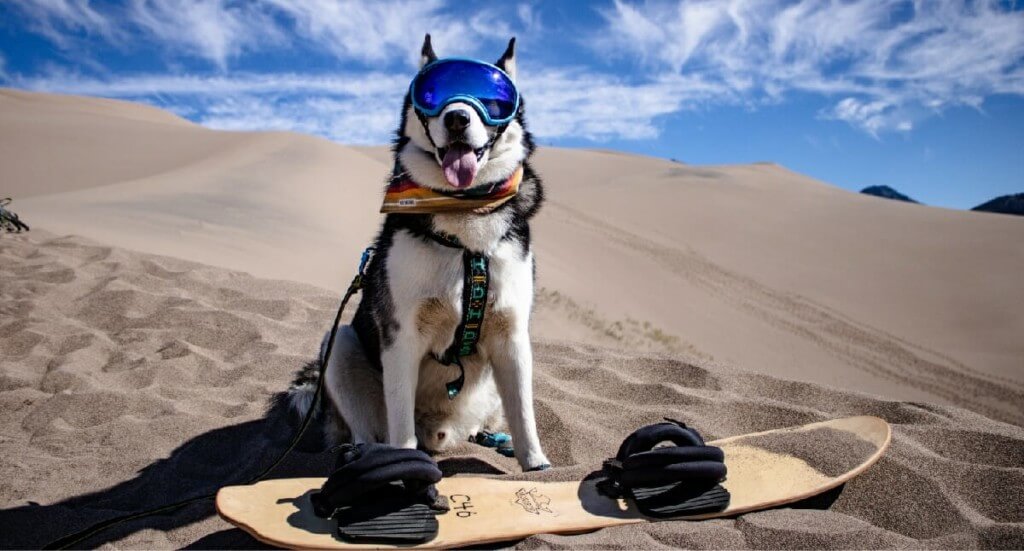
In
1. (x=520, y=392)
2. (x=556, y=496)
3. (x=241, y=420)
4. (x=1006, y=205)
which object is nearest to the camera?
(x=556, y=496)

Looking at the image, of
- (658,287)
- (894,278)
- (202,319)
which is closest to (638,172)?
(894,278)

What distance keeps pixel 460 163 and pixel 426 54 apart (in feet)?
2.18

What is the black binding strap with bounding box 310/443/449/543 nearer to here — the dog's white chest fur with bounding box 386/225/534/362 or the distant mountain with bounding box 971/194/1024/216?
the dog's white chest fur with bounding box 386/225/534/362

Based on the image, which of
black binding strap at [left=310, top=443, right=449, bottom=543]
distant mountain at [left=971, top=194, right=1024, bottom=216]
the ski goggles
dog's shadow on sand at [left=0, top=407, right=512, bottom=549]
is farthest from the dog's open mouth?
distant mountain at [left=971, top=194, right=1024, bottom=216]

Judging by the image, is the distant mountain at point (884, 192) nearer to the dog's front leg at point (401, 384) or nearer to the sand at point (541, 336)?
the sand at point (541, 336)

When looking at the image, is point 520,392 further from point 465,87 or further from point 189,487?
point 189,487

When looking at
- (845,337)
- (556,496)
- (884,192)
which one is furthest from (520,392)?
(884,192)

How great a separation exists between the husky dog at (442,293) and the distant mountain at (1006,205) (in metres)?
41.5

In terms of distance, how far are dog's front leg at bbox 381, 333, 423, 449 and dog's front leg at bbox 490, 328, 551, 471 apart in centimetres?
39

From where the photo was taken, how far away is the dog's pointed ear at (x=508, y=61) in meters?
3.00

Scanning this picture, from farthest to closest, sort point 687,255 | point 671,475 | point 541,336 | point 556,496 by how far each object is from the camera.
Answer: point 687,255
point 541,336
point 556,496
point 671,475

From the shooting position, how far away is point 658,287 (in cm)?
1546

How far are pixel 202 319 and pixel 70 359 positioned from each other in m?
1.00

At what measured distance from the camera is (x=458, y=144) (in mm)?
2748
